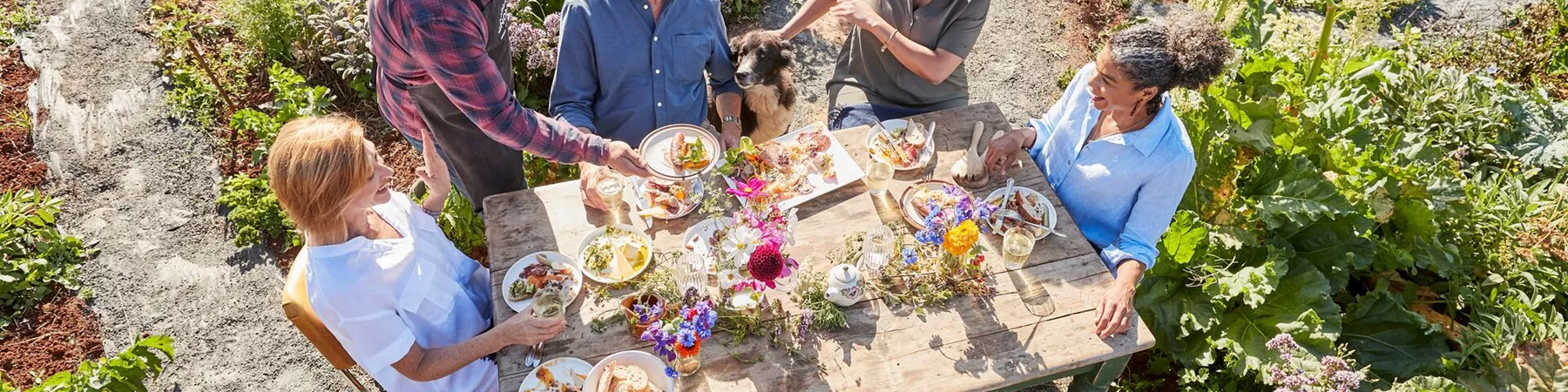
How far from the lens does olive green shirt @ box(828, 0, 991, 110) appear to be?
3.65 m

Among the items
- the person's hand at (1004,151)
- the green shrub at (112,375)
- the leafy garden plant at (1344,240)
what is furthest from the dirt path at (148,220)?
the leafy garden plant at (1344,240)

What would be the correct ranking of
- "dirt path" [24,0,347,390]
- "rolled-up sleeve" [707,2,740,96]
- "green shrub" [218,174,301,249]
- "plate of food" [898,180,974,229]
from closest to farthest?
1. "plate of food" [898,180,974,229]
2. "rolled-up sleeve" [707,2,740,96]
3. "dirt path" [24,0,347,390]
4. "green shrub" [218,174,301,249]

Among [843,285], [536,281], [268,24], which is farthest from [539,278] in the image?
[268,24]

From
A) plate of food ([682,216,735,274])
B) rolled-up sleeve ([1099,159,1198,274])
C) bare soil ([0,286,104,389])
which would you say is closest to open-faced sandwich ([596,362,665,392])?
plate of food ([682,216,735,274])

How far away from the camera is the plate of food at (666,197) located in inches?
116

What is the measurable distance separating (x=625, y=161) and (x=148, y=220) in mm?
3495

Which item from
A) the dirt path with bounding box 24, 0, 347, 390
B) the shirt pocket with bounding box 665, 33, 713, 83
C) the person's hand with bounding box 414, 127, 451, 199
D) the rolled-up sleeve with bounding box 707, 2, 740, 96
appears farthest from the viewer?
the dirt path with bounding box 24, 0, 347, 390

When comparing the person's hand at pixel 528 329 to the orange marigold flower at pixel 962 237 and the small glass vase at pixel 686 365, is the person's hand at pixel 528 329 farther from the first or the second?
the orange marigold flower at pixel 962 237

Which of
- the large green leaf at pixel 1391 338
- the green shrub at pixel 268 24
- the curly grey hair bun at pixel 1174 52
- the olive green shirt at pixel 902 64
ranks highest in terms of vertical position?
the curly grey hair bun at pixel 1174 52

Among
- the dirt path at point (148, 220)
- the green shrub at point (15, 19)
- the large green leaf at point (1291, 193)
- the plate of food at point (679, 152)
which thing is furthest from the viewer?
the green shrub at point (15, 19)

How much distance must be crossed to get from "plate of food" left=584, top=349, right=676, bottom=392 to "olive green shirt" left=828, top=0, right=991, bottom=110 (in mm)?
2017

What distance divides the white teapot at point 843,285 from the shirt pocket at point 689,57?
1.57 meters

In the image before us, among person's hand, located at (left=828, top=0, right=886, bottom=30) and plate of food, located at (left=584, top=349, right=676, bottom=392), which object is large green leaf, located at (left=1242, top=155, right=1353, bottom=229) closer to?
person's hand, located at (left=828, top=0, right=886, bottom=30)

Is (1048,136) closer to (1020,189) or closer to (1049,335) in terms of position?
(1020,189)
